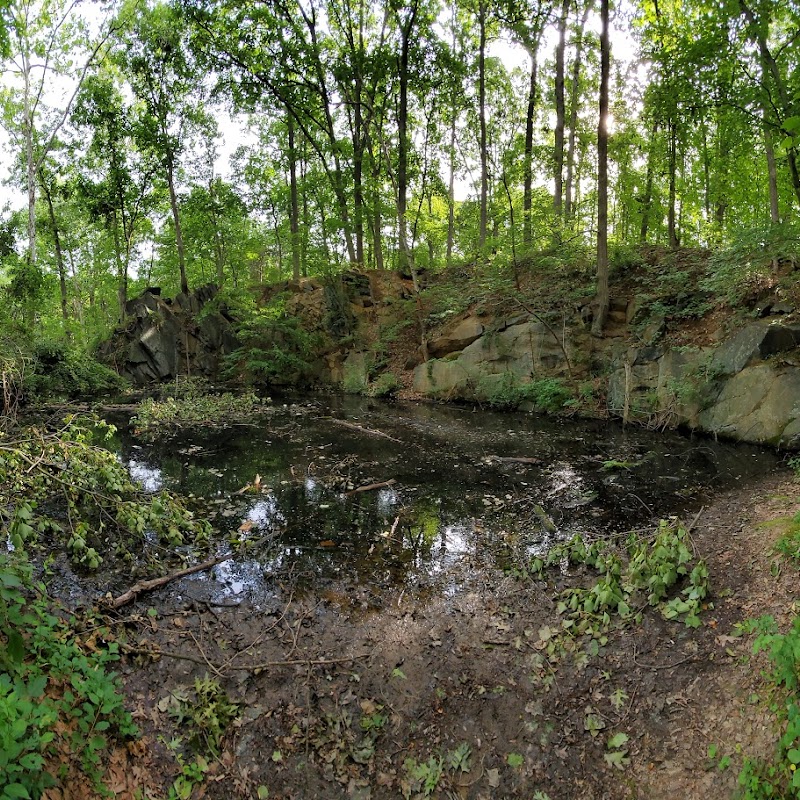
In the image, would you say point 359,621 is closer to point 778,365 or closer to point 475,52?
point 778,365

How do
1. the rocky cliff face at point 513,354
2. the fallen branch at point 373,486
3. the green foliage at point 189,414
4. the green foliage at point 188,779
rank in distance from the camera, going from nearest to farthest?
1. the green foliage at point 188,779
2. the fallen branch at point 373,486
3. the rocky cliff face at point 513,354
4. the green foliage at point 189,414

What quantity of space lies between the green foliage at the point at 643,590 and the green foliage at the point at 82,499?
4057 millimetres

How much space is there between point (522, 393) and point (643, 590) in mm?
10551

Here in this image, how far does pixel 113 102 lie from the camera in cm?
2380

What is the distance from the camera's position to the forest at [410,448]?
288cm

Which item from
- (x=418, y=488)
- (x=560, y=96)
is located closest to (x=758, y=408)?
(x=418, y=488)

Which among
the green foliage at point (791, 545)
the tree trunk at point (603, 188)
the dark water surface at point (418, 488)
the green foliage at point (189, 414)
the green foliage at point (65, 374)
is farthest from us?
the green foliage at point (65, 374)

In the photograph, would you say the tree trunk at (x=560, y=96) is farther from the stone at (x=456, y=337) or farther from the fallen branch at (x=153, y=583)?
the fallen branch at (x=153, y=583)

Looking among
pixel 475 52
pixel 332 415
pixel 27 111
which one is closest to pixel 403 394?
pixel 332 415

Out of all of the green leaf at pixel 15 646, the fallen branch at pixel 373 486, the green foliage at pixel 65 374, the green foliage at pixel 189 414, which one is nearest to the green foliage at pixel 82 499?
the green leaf at pixel 15 646

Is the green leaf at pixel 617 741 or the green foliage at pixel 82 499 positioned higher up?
the green foliage at pixel 82 499

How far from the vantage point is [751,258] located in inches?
428

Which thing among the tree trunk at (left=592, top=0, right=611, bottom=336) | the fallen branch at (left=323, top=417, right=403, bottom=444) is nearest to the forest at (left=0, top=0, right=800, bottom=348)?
the tree trunk at (left=592, top=0, right=611, bottom=336)

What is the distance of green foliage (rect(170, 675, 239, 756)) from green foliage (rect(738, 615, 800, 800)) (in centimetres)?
287
